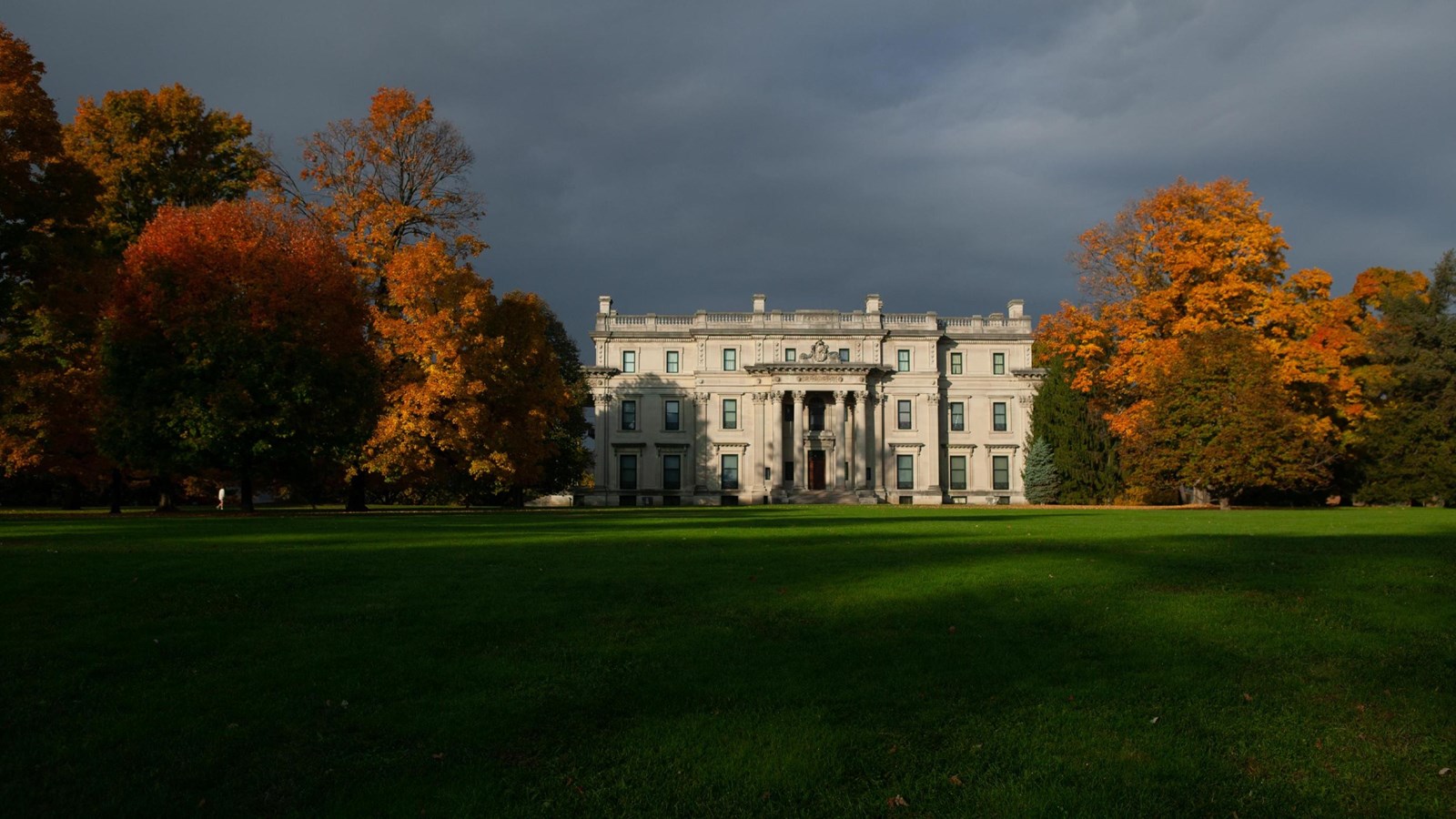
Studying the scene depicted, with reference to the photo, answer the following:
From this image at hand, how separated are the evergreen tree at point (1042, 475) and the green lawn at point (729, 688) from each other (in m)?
45.5

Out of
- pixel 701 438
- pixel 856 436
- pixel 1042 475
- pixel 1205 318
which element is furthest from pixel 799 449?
pixel 1205 318

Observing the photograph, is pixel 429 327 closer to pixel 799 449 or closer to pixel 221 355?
pixel 221 355

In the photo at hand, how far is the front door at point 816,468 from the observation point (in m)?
66.2

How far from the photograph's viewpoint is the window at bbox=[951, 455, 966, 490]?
67.6m

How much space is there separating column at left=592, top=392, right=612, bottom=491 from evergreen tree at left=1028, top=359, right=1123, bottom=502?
3057 centimetres

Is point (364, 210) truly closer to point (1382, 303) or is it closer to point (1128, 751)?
point (1128, 751)

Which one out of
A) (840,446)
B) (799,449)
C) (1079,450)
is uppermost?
(840,446)

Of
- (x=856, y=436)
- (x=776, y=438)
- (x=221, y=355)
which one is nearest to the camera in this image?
(x=221, y=355)

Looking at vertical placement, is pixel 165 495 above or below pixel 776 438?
below

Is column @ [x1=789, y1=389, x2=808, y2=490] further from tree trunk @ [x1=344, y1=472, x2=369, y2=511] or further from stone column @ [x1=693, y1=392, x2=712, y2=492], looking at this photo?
tree trunk @ [x1=344, y1=472, x2=369, y2=511]

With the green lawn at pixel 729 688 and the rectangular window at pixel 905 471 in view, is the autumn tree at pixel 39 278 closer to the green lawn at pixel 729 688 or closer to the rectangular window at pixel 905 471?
the green lawn at pixel 729 688

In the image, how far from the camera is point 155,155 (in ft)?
112

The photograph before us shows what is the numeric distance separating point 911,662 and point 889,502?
5725 cm

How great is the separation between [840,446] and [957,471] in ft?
32.0
